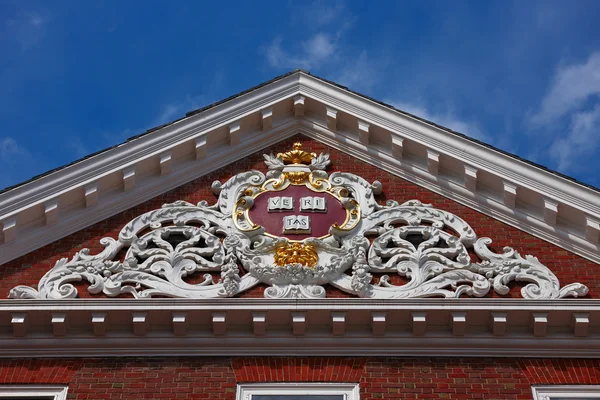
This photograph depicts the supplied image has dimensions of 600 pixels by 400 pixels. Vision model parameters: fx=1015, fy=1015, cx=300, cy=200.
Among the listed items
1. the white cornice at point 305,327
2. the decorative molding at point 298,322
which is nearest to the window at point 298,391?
the white cornice at point 305,327

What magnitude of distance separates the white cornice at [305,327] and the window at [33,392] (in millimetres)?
557

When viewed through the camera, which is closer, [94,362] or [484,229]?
[94,362]

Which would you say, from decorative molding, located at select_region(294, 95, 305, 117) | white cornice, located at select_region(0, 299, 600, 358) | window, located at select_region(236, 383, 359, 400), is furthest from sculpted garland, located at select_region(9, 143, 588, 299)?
decorative molding, located at select_region(294, 95, 305, 117)

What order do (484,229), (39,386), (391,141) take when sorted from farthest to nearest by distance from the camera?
(391,141) → (484,229) → (39,386)

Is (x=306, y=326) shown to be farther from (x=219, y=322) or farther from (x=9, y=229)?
(x=9, y=229)

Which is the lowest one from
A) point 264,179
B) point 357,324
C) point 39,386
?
point 39,386

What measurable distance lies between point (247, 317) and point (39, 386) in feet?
9.89

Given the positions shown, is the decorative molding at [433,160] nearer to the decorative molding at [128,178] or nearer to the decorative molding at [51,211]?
the decorative molding at [128,178]

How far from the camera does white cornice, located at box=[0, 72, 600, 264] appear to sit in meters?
16.0

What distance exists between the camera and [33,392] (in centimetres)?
1390

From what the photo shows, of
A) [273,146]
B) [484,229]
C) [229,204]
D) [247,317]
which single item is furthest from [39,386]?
[484,229]

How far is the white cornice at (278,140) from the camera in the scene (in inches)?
628

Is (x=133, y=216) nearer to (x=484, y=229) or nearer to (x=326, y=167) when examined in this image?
(x=326, y=167)

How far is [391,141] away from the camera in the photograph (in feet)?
56.9
